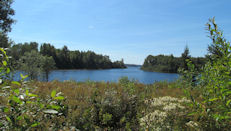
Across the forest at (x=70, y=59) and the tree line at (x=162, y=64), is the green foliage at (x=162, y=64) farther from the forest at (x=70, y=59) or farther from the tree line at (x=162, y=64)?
the forest at (x=70, y=59)

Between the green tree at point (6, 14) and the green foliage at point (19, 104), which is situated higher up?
the green tree at point (6, 14)

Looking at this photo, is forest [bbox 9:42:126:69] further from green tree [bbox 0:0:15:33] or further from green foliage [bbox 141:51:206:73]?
green tree [bbox 0:0:15:33]

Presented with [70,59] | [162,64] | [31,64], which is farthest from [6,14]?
[162,64]

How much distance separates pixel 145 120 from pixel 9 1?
601 inches

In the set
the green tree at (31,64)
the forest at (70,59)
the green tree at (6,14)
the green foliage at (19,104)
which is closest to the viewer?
the green foliage at (19,104)

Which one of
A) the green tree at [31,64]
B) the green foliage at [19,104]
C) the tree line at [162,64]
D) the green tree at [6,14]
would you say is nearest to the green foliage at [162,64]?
the tree line at [162,64]

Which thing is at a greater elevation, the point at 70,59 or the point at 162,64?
the point at 70,59

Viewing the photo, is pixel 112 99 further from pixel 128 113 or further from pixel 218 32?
pixel 218 32

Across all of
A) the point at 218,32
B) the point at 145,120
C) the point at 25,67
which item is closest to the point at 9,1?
the point at 145,120

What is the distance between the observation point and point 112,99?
14.8 ft

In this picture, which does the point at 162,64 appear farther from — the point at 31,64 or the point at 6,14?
the point at 6,14

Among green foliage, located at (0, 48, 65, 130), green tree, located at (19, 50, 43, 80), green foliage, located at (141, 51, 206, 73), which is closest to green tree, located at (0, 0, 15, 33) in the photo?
green foliage, located at (0, 48, 65, 130)

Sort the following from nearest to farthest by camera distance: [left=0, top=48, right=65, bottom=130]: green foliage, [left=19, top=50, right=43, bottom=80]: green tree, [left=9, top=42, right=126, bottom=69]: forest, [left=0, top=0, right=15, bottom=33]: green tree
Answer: [left=0, top=48, right=65, bottom=130]: green foliage, [left=0, top=0, right=15, bottom=33]: green tree, [left=19, top=50, right=43, bottom=80]: green tree, [left=9, top=42, right=126, bottom=69]: forest

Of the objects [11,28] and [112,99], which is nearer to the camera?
[112,99]
